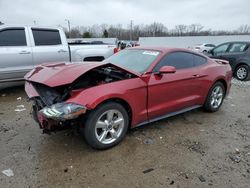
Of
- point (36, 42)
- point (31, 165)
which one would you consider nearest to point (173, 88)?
point (31, 165)

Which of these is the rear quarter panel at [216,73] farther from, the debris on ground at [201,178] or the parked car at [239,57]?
the parked car at [239,57]

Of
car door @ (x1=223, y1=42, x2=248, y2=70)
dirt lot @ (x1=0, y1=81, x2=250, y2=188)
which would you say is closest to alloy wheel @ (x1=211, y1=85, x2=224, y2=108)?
dirt lot @ (x1=0, y1=81, x2=250, y2=188)

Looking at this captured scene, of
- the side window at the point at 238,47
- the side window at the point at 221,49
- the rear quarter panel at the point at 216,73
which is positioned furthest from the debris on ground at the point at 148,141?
the side window at the point at 221,49

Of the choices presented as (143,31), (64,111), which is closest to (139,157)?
(64,111)

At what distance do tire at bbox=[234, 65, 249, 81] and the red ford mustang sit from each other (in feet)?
17.5

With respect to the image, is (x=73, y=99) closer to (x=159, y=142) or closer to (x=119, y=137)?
(x=119, y=137)

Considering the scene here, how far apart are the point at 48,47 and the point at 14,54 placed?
3.09ft

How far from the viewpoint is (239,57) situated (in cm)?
922

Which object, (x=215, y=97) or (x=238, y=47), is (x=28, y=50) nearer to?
(x=215, y=97)

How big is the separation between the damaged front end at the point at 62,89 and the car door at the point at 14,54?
8.18 ft

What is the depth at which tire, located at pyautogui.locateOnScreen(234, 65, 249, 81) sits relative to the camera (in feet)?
29.8

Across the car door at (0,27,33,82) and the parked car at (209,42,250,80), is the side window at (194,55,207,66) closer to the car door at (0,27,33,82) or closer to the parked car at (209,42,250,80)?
the car door at (0,27,33,82)

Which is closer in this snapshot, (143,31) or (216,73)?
(216,73)

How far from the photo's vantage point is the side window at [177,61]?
3.97 m
